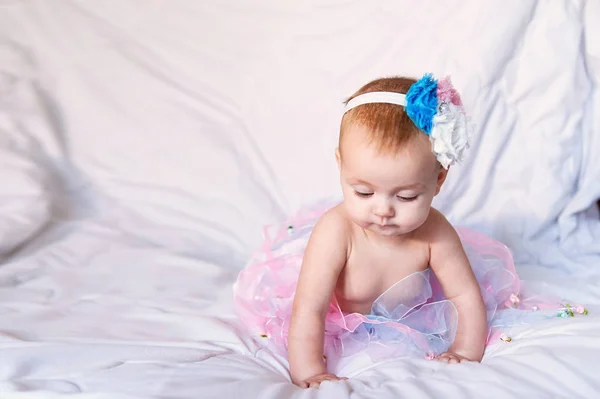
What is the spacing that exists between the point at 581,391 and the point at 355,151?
1.57 ft

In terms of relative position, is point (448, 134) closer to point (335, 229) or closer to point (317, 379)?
point (335, 229)

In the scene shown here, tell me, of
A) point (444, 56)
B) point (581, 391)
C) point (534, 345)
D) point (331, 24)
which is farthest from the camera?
point (331, 24)

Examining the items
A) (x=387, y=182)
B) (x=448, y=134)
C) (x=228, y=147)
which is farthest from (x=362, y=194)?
(x=228, y=147)

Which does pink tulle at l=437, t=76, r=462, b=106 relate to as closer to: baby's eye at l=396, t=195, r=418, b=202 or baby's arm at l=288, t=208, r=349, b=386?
baby's eye at l=396, t=195, r=418, b=202

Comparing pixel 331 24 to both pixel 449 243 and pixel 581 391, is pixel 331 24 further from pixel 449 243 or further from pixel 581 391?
pixel 581 391

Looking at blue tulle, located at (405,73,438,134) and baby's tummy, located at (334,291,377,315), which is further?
baby's tummy, located at (334,291,377,315)

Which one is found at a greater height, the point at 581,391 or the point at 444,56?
the point at 444,56

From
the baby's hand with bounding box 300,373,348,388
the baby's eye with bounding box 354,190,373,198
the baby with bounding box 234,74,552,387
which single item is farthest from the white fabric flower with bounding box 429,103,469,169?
the baby's hand with bounding box 300,373,348,388

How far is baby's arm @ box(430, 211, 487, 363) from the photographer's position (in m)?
1.22

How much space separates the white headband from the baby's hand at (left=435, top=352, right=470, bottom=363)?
42 cm

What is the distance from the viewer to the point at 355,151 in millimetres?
1083

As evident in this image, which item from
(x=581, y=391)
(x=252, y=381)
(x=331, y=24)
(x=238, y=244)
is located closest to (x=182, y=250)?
(x=238, y=244)

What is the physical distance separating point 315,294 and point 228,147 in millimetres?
704

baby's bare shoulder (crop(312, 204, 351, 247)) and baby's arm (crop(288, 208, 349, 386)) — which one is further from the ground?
baby's bare shoulder (crop(312, 204, 351, 247))
